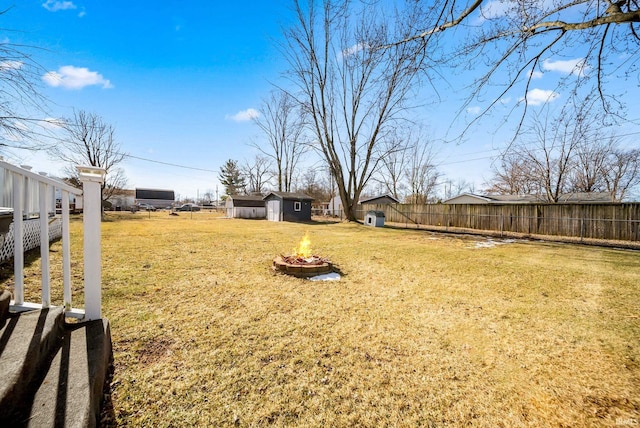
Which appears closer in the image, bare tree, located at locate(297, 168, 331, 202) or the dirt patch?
the dirt patch

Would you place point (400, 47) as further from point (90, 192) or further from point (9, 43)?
point (9, 43)

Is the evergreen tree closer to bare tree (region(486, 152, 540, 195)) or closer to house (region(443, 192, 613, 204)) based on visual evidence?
house (region(443, 192, 613, 204))

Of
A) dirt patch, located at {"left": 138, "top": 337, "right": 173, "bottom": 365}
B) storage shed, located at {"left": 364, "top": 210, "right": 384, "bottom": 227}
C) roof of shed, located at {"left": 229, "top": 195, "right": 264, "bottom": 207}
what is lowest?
dirt patch, located at {"left": 138, "top": 337, "right": 173, "bottom": 365}

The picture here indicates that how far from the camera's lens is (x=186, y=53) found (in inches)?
454

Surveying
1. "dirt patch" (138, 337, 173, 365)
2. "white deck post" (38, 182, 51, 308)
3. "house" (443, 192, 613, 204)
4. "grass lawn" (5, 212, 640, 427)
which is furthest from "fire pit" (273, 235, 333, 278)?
"house" (443, 192, 613, 204)

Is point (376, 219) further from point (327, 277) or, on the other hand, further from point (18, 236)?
point (18, 236)

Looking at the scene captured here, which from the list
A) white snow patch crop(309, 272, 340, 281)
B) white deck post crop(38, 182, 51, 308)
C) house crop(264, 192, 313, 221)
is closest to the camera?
white deck post crop(38, 182, 51, 308)

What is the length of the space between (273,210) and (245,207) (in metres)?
5.25

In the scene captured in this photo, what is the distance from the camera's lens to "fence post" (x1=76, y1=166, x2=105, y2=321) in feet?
6.71

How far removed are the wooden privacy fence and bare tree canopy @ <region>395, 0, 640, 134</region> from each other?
39.5 ft

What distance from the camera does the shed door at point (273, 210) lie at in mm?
25125

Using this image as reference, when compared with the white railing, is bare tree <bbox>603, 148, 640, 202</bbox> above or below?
above

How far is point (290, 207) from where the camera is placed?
2464 centimetres

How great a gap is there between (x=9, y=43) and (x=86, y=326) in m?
3.84
